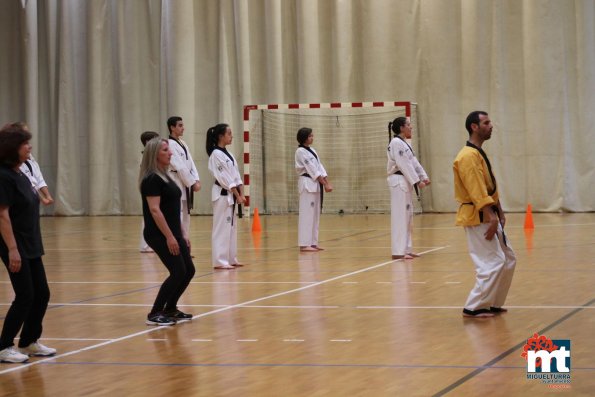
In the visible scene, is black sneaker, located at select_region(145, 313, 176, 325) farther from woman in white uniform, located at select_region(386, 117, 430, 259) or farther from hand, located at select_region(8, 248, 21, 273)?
woman in white uniform, located at select_region(386, 117, 430, 259)

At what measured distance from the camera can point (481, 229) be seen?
375 inches

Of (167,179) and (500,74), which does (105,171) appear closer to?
(500,74)

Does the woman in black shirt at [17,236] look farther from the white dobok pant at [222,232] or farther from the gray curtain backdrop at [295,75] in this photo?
the gray curtain backdrop at [295,75]

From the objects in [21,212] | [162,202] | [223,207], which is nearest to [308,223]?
[223,207]

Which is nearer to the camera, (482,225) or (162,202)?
(482,225)

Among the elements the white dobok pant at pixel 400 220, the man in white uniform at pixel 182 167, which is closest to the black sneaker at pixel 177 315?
the man in white uniform at pixel 182 167

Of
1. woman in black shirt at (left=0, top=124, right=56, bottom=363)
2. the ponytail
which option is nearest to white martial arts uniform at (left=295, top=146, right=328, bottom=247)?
the ponytail

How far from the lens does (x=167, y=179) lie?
9.70 m

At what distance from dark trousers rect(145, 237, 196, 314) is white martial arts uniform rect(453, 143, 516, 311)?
2727 millimetres

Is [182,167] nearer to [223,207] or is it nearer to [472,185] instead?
[223,207]

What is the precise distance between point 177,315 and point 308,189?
8.33 meters

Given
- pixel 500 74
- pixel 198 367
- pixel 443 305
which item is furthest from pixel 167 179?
pixel 500 74

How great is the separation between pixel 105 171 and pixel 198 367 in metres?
24.7

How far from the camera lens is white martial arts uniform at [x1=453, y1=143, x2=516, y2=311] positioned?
9.48 meters
